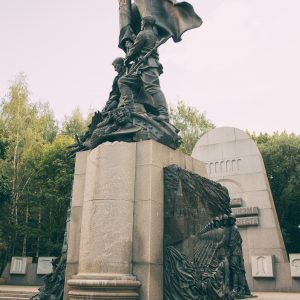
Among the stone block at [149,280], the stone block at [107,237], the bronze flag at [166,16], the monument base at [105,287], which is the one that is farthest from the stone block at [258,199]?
the monument base at [105,287]

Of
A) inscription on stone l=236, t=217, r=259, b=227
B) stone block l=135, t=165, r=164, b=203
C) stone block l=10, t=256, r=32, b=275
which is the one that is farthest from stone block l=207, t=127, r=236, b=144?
stone block l=135, t=165, r=164, b=203

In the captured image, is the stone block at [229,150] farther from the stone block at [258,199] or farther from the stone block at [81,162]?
the stone block at [81,162]

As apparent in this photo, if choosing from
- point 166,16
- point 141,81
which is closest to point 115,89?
point 141,81

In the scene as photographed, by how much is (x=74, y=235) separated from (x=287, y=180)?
22306 millimetres

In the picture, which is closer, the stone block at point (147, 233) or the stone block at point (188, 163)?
the stone block at point (147, 233)

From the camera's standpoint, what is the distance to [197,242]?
22.4ft

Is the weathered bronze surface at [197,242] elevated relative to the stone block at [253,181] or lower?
lower

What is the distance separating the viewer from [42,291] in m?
7.07

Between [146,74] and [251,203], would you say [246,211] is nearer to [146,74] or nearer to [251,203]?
[251,203]

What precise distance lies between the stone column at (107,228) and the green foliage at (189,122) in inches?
1047

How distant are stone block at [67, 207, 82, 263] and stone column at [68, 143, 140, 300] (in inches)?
15.3

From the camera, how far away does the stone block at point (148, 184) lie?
6.43 meters

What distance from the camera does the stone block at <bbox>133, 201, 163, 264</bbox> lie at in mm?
6044

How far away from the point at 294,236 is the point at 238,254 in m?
19.8
